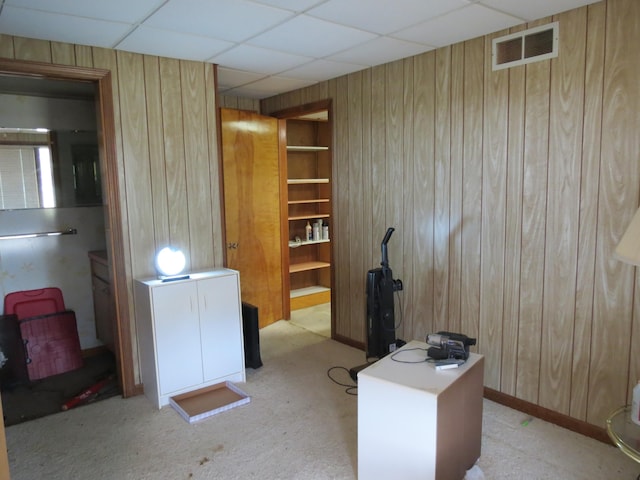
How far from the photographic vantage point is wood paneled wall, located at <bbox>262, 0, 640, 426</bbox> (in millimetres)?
2383

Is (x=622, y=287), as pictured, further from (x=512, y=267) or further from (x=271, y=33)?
(x=271, y=33)

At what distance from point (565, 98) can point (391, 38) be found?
1.12 metres

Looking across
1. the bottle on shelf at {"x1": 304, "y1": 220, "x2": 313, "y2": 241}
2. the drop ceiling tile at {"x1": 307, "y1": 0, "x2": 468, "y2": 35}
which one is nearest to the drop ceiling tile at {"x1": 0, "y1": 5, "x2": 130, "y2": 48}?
the drop ceiling tile at {"x1": 307, "y1": 0, "x2": 468, "y2": 35}

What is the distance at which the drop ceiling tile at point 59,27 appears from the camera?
2.36 metres

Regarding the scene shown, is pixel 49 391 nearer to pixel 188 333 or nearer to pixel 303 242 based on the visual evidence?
pixel 188 333

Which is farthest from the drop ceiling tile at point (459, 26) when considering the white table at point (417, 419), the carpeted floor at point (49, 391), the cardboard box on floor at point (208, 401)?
the carpeted floor at point (49, 391)

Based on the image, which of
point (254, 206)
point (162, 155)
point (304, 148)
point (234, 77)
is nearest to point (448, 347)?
point (162, 155)

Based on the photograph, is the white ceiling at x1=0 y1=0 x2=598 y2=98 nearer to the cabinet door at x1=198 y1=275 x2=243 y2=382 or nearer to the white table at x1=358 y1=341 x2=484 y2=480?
the cabinet door at x1=198 y1=275 x2=243 y2=382

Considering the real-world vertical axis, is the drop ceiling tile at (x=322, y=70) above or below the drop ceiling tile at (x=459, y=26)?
above

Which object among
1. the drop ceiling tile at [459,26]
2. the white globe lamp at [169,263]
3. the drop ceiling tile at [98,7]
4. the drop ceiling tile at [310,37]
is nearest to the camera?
the drop ceiling tile at [98,7]

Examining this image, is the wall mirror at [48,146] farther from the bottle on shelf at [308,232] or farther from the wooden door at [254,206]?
the bottle on shelf at [308,232]

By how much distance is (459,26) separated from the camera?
2.68 metres

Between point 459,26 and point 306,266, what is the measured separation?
3.38 meters

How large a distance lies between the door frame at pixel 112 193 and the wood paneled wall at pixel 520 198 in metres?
1.91
